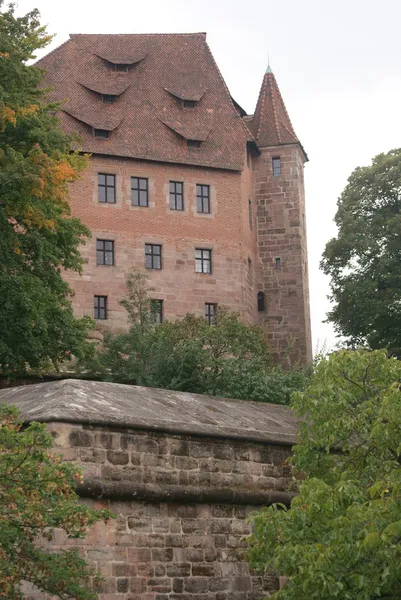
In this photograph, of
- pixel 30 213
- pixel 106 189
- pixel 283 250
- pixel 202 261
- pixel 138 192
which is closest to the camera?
pixel 30 213

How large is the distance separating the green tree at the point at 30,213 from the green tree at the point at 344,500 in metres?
12.9

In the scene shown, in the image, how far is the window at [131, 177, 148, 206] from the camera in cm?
4612

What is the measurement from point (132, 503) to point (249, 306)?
107 feet

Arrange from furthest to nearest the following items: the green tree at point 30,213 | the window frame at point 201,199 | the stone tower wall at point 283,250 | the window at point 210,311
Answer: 1. the stone tower wall at point 283,250
2. the window frame at point 201,199
3. the window at point 210,311
4. the green tree at point 30,213

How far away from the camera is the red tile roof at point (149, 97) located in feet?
154

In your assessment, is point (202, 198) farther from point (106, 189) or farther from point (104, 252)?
point (104, 252)

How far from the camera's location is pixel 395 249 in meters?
44.4

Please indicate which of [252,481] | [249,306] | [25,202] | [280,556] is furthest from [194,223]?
[280,556]

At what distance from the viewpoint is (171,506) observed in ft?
51.5

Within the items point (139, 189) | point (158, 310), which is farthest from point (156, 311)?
point (139, 189)

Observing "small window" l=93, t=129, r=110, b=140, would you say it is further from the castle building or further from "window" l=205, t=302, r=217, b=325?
"window" l=205, t=302, r=217, b=325

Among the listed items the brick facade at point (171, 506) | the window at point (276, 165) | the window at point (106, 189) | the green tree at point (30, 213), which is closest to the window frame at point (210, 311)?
the window at point (106, 189)

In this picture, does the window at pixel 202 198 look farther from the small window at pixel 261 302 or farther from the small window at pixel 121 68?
the small window at pixel 121 68

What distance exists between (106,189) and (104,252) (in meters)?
Result: 2.25
